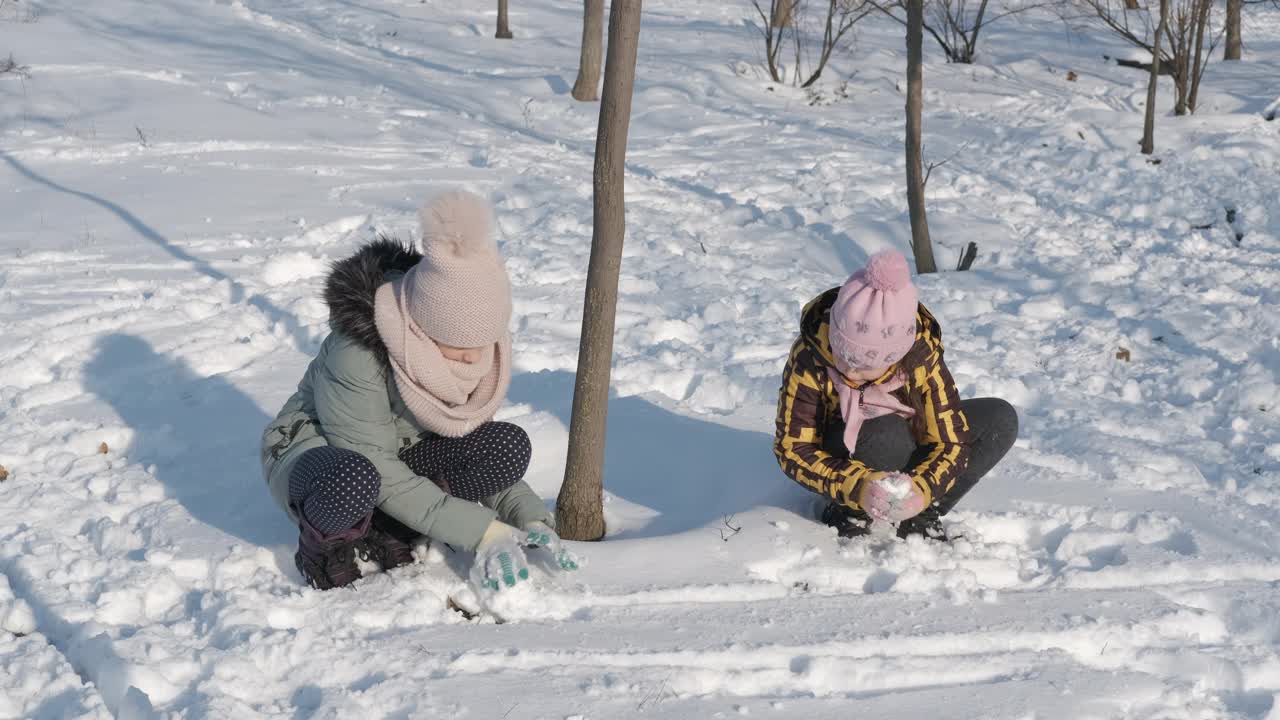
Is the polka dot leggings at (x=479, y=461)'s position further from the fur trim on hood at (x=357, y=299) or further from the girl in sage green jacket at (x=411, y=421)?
the fur trim on hood at (x=357, y=299)

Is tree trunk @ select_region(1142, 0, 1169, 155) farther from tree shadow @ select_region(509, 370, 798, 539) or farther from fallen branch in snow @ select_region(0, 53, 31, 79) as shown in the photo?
fallen branch in snow @ select_region(0, 53, 31, 79)

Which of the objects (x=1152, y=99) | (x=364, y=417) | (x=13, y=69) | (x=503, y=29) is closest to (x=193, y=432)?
(x=364, y=417)

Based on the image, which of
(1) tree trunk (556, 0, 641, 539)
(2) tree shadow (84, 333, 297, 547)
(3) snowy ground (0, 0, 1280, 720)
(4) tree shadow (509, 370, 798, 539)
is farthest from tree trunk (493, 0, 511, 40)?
(1) tree trunk (556, 0, 641, 539)

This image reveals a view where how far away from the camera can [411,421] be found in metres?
3.09

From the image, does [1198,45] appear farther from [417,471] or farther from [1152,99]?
[417,471]

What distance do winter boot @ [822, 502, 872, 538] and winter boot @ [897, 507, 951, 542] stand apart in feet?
0.32

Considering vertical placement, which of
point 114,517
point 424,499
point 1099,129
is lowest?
point 114,517

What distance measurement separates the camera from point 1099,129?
9.21 metres

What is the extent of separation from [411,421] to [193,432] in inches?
49.1

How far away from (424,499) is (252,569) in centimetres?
53

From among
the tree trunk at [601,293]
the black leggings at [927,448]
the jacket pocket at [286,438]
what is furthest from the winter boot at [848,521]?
the jacket pocket at [286,438]

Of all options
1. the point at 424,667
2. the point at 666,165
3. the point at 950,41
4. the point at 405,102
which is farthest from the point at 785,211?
the point at 950,41

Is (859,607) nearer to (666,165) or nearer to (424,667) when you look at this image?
(424,667)

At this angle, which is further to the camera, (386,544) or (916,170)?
(916,170)
